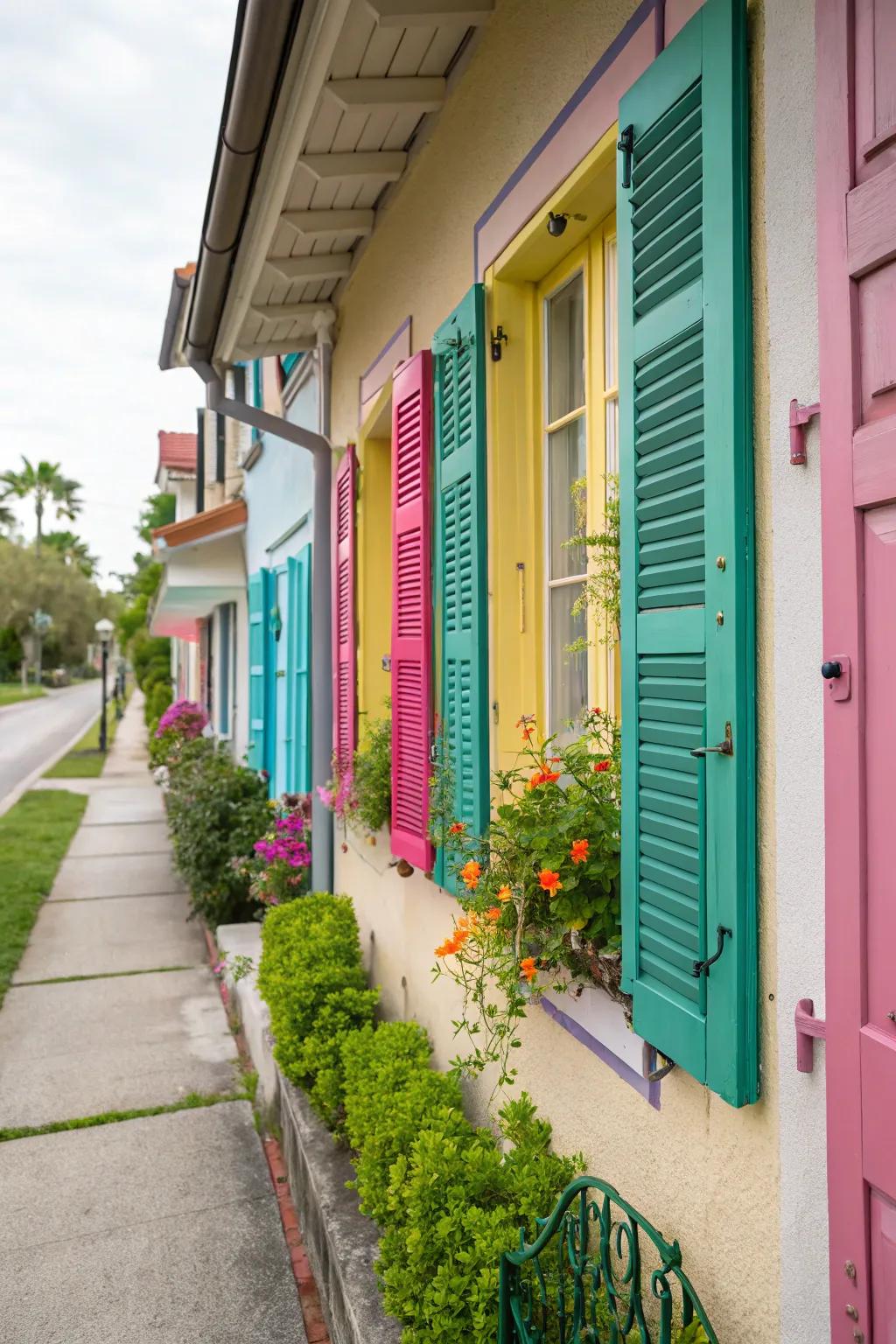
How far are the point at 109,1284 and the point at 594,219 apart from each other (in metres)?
3.52

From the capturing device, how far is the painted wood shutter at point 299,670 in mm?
6070

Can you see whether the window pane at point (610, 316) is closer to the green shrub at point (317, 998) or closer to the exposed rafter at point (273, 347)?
the green shrub at point (317, 998)

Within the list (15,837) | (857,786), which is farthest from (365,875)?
(15,837)

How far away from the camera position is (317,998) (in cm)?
380

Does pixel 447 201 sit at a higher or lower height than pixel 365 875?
higher

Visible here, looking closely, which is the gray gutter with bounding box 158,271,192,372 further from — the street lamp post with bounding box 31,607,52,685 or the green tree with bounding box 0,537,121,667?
the green tree with bounding box 0,537,121,667

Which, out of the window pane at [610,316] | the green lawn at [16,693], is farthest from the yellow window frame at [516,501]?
the green lawn at [16,693]

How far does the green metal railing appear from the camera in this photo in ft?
5.08

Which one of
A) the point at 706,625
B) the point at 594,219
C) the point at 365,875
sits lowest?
the point at 365,875

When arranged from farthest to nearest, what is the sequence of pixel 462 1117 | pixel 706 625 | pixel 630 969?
pixel 462 1117, pixel 630 969, pixel 706 625

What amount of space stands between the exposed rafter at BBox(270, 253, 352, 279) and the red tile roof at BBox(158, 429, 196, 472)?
15.7 metres

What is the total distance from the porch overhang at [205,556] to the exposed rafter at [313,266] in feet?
15.5

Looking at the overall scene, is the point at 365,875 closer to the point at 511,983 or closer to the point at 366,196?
the point at 511,983

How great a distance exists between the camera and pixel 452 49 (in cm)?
298
